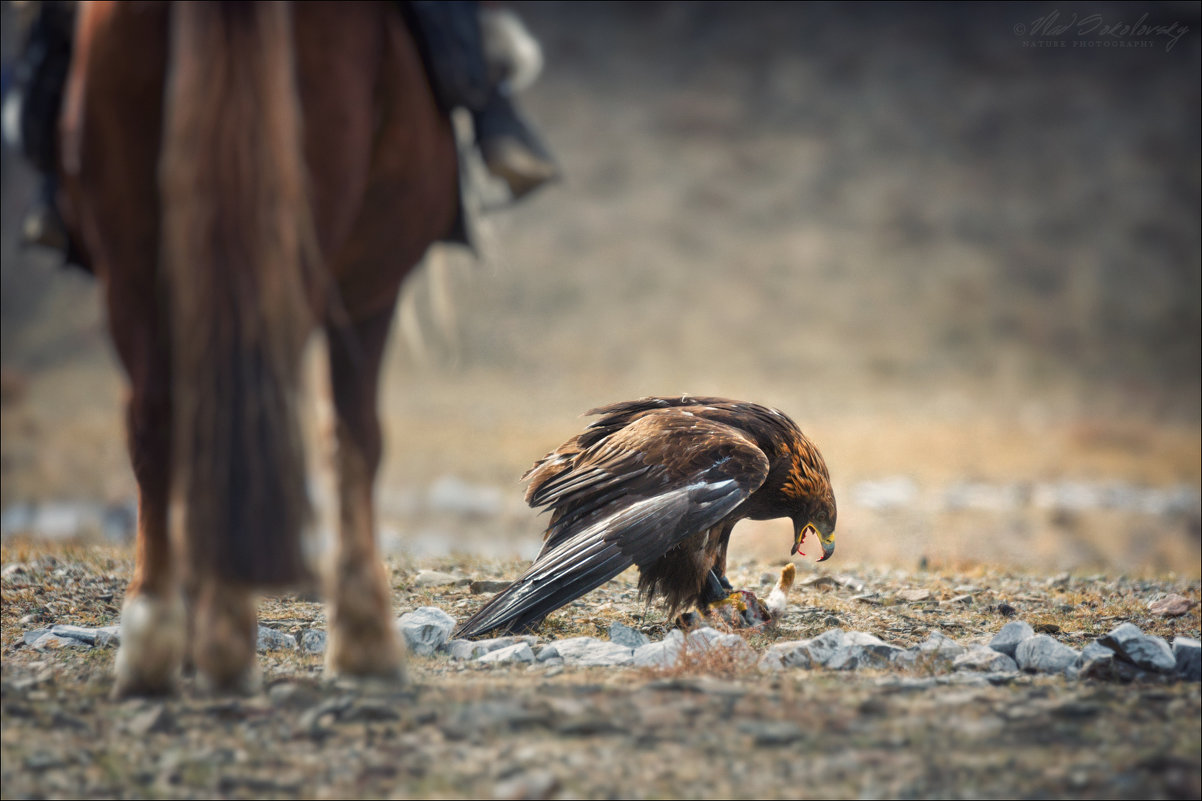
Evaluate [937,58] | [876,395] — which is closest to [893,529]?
[876,395]

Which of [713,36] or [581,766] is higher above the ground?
[713,36]

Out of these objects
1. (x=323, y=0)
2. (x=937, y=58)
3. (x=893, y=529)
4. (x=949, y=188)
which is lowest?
(x=893, y=529)

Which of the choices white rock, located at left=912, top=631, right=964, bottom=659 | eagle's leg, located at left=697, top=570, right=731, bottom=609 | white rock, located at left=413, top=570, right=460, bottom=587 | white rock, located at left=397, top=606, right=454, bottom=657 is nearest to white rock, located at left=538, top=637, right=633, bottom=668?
white rock, located at left=397, top=606, right=454, bottom=657

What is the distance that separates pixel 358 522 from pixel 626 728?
1.16 meters

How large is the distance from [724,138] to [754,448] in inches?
1816

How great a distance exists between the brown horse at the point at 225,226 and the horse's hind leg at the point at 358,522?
0.19m

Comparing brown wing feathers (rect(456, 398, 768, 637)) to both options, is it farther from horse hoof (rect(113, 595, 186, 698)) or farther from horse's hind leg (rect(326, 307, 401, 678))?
horse hoof (rect(113, 595, 186, 698))

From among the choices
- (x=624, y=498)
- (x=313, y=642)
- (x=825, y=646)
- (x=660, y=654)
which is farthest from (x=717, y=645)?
(x=313, y=642)

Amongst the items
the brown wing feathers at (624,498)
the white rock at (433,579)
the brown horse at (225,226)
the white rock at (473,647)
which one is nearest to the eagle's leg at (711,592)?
the brown wing feathers at (624,498)

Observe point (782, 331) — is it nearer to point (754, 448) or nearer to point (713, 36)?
point (713, 36)

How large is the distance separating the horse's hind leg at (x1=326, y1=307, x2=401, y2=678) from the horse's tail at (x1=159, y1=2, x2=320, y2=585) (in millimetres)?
615

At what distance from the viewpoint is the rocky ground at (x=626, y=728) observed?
11.4 feet

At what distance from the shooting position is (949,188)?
47.5 meters

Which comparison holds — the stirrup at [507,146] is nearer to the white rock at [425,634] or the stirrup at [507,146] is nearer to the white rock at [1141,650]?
the white rock at [425,634]
